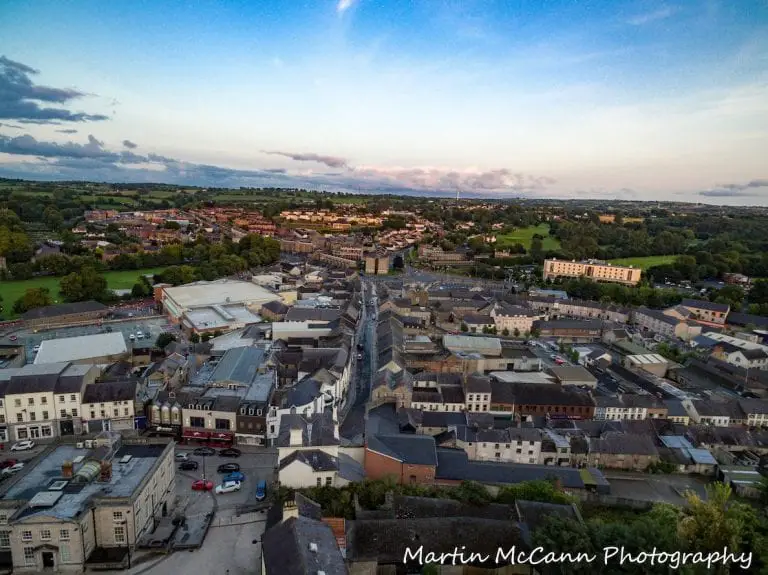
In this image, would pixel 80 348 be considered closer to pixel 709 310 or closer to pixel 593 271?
pixel 709 310

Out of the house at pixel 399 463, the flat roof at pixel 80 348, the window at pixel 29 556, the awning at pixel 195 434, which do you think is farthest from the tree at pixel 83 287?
the house at pixel 399 463

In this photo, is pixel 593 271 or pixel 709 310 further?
pixel 593 271

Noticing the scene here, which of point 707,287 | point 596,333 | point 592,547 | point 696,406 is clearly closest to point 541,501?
point 592,547

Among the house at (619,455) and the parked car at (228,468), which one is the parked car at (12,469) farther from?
the house at (619,455)

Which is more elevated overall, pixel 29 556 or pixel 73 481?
pixel 73 481

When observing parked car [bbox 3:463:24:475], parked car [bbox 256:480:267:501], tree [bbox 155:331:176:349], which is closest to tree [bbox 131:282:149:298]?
tree [bbox 155:331:176:349]

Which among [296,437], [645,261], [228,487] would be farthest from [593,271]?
[228,487]
